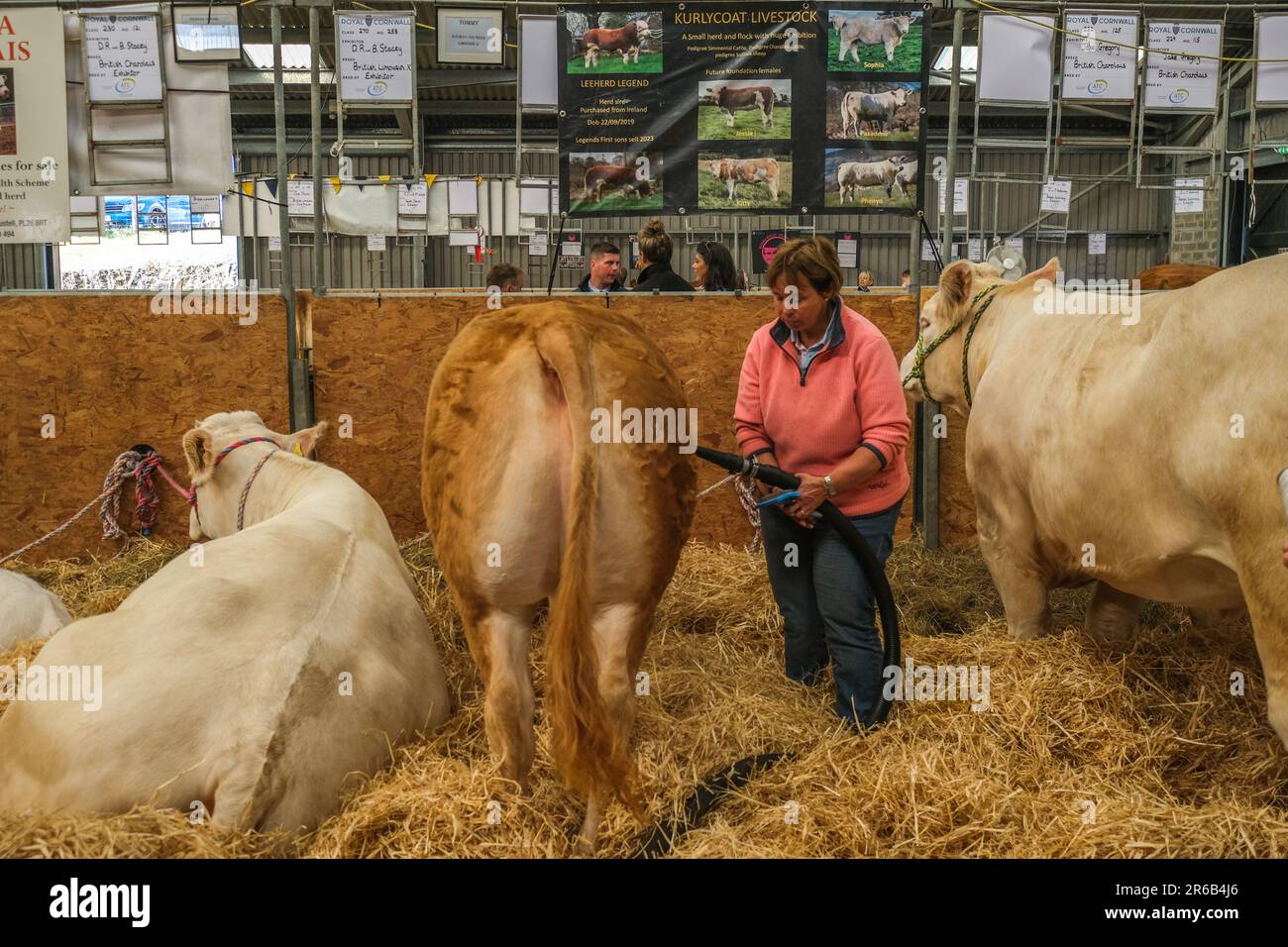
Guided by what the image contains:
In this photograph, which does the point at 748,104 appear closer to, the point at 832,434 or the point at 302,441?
the point at 832,434

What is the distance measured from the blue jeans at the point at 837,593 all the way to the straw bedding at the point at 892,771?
161 mm

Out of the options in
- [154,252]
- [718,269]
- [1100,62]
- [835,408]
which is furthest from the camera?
[154,252]

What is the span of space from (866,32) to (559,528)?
13.9ft

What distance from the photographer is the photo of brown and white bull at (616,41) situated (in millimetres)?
5906

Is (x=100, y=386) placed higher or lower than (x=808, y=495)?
higher

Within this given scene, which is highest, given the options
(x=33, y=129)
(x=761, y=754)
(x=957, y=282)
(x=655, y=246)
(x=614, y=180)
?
(x=33, y=129)

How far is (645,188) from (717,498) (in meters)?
1.79

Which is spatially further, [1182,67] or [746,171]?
[1182,67]

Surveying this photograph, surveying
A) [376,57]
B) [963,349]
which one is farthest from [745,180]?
[376,57]

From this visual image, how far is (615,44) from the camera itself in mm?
5922

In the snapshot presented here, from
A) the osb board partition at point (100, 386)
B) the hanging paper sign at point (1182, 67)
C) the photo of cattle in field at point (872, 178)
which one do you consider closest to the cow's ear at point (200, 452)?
the osb board partition at point (100, 386)

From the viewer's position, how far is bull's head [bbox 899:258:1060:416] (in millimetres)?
4707

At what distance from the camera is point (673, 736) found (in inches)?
140

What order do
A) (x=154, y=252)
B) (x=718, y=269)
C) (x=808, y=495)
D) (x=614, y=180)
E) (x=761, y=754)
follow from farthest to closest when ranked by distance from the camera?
(x=154, y=252) → (x=718, y=269) → (x=614, y=180) → (x=808, y=495) → (x=761, y=754)
